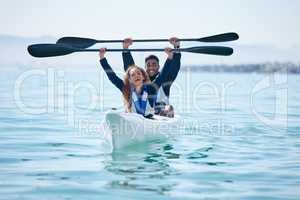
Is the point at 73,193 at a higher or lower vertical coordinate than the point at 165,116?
lower

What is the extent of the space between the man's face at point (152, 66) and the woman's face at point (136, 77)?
1.58m

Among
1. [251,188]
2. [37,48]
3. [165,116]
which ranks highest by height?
[37,48]

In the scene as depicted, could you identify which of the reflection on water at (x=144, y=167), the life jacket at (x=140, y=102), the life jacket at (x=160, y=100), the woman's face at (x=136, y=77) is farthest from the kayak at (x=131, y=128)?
the life jacket at (x=160, y=100)

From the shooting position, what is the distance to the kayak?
29.6 ft

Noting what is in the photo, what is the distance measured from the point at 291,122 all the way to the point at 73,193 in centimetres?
999

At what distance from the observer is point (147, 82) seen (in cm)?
1013

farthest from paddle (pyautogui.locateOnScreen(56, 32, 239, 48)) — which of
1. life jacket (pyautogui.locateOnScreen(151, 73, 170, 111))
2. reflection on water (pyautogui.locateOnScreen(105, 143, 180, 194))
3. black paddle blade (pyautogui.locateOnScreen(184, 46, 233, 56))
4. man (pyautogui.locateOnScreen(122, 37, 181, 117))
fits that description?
reflection on water (pyautogui.locateOnScreen(105, 143, 180, 194))

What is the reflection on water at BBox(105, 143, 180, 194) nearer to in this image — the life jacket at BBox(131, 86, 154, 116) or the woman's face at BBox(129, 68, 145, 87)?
the life jacket at BBox(131, 86, 154, 116)

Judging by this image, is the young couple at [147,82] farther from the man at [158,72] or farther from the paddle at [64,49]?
the paddle at [64,49]

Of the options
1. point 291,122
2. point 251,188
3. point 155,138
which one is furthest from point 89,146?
point 291,122

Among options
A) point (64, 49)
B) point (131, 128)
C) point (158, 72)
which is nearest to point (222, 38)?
point (158, 72)

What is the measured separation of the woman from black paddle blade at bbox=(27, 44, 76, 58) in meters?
1.22

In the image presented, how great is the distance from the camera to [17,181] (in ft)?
23.8

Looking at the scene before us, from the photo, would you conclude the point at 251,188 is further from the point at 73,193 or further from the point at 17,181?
the point at 17,181
